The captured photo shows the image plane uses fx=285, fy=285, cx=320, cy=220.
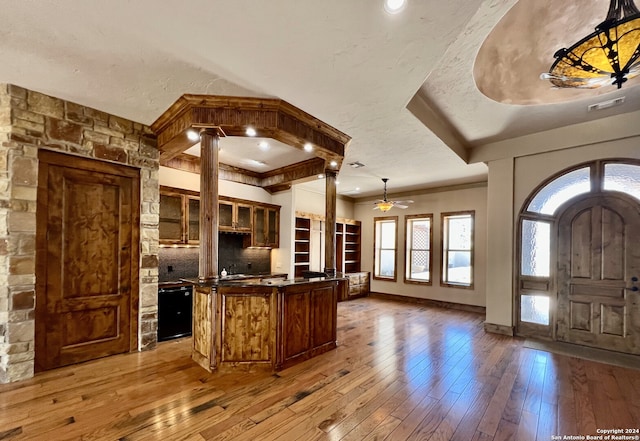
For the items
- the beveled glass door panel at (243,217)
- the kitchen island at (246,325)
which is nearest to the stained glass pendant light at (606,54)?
the kitchen island at (246,325)

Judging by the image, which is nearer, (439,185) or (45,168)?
(45,168)

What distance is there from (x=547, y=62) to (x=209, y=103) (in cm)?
372

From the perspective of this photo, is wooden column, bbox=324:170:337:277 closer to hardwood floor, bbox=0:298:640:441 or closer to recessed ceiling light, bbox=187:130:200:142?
hardwood floor, bbox=0:298:640:441

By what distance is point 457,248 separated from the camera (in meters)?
7.11

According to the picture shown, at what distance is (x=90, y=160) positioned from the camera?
11.1 feet

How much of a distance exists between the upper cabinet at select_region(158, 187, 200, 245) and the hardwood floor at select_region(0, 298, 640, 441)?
1679 mm

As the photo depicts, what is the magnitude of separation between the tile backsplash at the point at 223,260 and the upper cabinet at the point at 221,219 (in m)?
0.30

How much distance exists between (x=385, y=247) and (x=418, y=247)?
1.04 m

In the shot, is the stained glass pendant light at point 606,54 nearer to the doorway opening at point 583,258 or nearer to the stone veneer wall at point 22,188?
the doorway opening at point 583,258

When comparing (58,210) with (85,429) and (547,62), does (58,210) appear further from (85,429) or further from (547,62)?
(547,62)

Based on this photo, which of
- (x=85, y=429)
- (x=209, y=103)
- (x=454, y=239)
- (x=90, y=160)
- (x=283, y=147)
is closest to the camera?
(x=85, y=429)

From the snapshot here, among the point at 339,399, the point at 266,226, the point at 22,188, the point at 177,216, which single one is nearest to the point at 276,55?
the point at 22,188

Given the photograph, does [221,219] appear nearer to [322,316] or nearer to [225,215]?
[225,215]

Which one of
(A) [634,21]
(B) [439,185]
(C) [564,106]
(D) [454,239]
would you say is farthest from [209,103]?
(D) [454,239]
